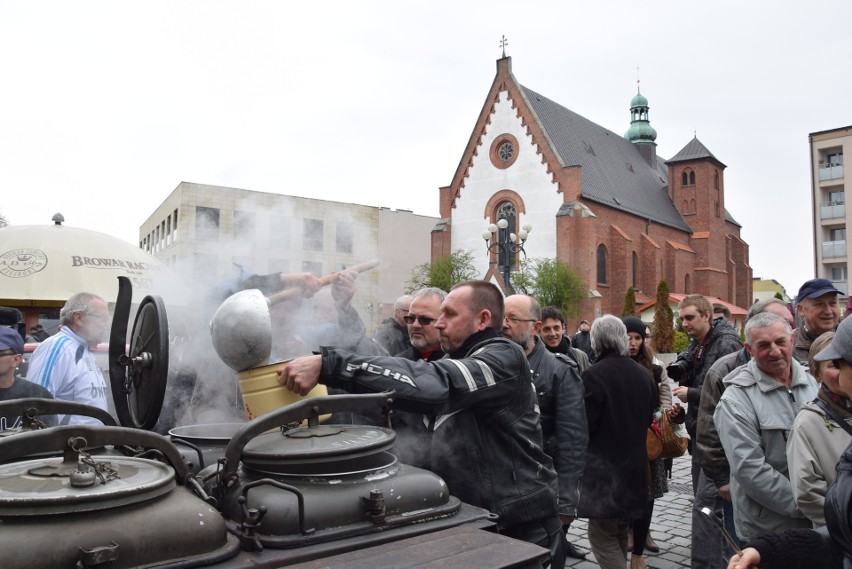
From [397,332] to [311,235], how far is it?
149 centimetres

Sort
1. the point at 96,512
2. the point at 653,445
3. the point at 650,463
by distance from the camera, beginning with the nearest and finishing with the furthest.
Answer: the point at 96,512 → the point at 653,445 → the point at 650,463

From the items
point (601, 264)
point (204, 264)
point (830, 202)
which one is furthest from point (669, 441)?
point (830, 202)

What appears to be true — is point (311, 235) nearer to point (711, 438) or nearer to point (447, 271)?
point (711, 438)

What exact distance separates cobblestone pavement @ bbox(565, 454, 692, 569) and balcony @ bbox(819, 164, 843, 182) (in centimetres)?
3109

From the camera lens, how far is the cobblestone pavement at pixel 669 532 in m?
4.71

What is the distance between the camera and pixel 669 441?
4918mm

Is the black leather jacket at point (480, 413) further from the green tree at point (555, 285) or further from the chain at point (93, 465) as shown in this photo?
the green tree at point (555, 285)

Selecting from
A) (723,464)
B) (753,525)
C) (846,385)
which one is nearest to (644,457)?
(723,464)

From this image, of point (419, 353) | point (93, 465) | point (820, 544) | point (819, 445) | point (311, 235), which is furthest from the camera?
point (311, 235)

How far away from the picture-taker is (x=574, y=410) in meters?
3.84

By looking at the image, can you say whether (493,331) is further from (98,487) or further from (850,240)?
(850,240)

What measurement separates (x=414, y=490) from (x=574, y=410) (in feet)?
7.24

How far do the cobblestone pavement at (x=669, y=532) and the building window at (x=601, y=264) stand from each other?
25.7 meters

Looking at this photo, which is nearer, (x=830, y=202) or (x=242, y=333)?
(x=242, y=333)
